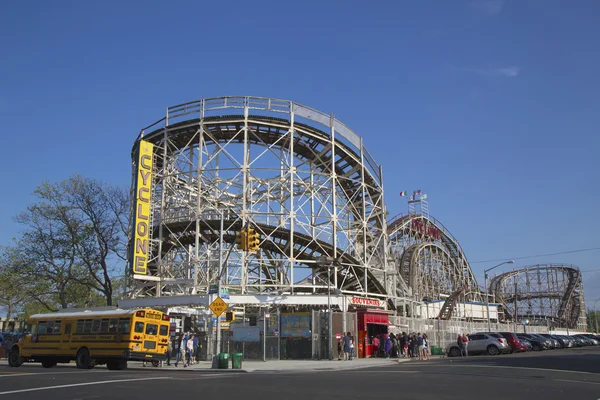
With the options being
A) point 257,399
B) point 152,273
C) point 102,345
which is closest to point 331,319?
point 102,345

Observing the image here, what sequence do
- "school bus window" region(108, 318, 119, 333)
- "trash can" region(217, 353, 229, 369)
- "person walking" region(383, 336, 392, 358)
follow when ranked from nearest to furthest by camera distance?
"school bus window" region(108, 318, 119, 333) < "trash can" region(217, 353, 229, 369) < "person walking" region(383, 336, 392, 358)

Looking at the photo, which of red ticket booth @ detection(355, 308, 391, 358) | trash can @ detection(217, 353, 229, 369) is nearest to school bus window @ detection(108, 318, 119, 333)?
trash can @ detection(217, 353, 229, 369)

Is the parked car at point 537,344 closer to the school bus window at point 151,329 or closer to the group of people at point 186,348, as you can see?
the group of people at point 186,348

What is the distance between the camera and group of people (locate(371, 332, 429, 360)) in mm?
35938

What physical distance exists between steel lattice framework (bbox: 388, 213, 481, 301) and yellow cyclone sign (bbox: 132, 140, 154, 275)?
30117mm

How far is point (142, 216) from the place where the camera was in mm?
37094

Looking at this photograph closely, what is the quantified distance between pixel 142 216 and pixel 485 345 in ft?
82.9

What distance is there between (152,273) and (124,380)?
23597mm

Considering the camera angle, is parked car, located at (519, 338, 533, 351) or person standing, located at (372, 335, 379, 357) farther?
parked car, located at (519, 338, 533, 351)

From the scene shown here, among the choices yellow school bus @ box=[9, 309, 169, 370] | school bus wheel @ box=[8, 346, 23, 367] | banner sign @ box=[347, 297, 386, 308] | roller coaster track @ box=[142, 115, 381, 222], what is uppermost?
roller coaster track @ box=[142, 115, 381, 222]

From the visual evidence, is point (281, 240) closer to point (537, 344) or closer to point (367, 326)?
point (367, 326)

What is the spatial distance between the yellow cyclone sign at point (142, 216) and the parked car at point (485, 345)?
22.1 meters

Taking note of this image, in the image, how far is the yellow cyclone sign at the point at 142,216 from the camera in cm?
3656

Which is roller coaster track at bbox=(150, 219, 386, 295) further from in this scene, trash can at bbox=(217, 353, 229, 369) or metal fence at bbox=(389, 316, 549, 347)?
trash can at bbox=(217, 353, 229, 369)
